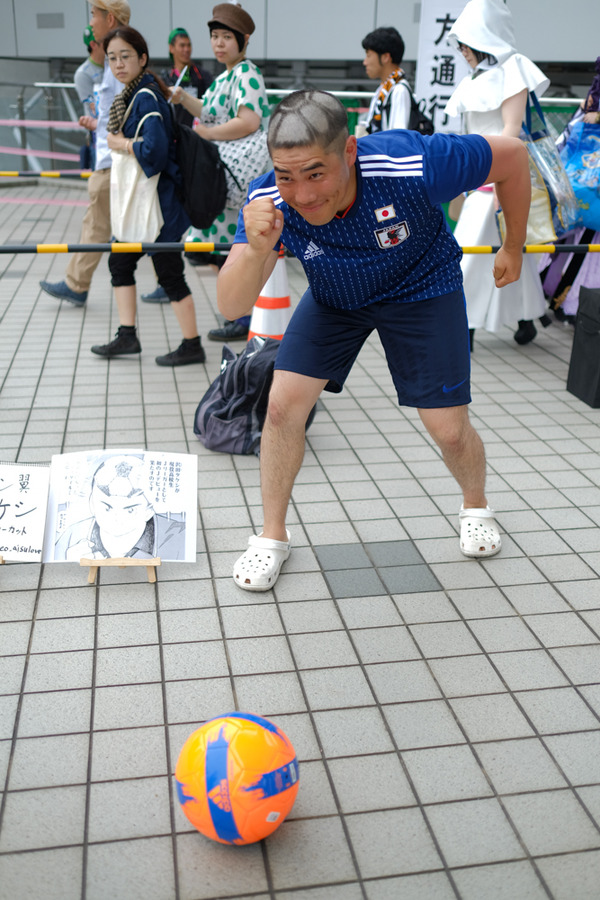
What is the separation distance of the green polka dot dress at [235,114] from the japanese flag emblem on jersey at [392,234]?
329 centimetres

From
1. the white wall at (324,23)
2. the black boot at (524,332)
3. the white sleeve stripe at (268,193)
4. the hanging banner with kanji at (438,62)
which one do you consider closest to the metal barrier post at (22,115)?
the white wall at (324,23)

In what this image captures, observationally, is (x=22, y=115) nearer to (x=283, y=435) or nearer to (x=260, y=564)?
(x=283, y=435)

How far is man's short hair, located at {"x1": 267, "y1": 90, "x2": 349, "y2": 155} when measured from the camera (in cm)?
231

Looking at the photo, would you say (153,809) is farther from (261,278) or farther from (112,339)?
(112,339)

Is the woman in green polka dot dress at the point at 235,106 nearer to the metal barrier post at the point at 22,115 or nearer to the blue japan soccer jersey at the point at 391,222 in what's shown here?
the blue japan soccer jersey at the point at 391,222

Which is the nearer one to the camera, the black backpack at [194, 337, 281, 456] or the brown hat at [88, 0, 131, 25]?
the black backpack at [194, 337, 281, 456]

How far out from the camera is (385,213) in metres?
2.57

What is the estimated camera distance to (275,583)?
3.21 meters

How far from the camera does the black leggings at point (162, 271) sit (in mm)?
5414

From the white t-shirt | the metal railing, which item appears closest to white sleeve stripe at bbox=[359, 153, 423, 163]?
the white t-shirt

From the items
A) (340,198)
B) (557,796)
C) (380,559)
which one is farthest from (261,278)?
(557,796)

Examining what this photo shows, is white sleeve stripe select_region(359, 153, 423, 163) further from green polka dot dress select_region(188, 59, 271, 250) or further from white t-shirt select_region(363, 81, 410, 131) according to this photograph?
white t-shirt select_region(363, 81, 410, 131)

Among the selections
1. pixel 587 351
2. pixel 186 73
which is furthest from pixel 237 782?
pixel 186 73

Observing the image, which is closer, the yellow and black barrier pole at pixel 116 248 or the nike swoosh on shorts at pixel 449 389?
the nike swoosh on shorts at pixel 449 389
